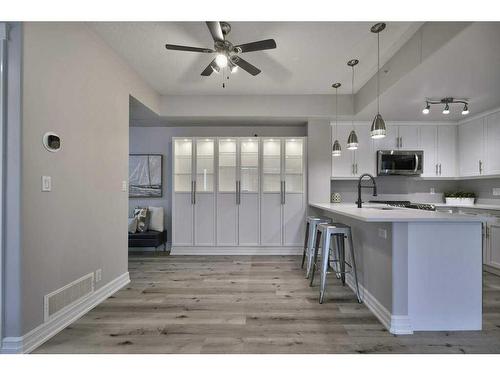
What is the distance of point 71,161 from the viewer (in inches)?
87.7

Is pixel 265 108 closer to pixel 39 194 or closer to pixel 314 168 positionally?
pixel 314 168

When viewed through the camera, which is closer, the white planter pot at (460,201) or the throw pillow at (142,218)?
the white planter pot at (460,201)

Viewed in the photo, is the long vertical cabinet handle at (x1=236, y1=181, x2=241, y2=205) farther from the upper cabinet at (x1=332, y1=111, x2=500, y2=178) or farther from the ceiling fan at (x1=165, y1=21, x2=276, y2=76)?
the ceiling fan at (x1=165, y1=21, x2=276, y2=76)

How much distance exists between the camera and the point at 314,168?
4.50 metres

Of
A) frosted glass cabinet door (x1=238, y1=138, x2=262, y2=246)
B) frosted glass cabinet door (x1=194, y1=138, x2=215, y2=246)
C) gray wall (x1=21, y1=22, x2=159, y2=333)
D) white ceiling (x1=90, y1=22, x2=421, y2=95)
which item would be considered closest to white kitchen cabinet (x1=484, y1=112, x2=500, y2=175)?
white ceiling (x1=90, y1=22, x2=421, y2=95)

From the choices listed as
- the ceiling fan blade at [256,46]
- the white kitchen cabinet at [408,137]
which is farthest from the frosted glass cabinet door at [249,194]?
the white kitchen cabinet at [408,137]

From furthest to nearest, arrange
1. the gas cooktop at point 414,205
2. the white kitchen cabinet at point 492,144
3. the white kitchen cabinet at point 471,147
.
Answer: the gas cooktop at point 414,205, the white kitchen cabinet at point 471,147, the white kitchen cabinet at point 492,144

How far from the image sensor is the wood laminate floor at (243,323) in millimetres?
1885

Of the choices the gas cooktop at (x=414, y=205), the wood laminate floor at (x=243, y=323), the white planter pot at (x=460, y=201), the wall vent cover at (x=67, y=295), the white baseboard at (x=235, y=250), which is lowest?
the wood laminate floor at (x=243, y=323)

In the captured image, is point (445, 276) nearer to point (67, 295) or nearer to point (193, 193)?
point (67, 295)

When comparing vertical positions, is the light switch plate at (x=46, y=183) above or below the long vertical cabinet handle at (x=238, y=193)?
above

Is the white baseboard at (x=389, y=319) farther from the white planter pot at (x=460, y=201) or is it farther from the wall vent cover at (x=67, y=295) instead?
the white planter pot at (x=460, y=201)

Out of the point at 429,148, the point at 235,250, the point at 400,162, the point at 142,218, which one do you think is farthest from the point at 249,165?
the point at 429,148

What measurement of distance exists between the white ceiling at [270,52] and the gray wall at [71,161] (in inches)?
14.1
